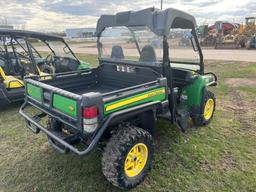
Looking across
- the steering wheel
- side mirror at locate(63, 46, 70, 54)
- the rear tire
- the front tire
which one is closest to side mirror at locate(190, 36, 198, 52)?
the rear tire

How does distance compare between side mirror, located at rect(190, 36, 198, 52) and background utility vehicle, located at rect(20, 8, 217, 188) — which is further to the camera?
side mirror, located at rect(190, 36, 198, 52)

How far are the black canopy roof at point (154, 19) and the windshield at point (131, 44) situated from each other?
0.12 metres

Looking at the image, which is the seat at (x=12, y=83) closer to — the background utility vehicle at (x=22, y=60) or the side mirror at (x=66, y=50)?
the background utility vehicle at (x=22, y=60)

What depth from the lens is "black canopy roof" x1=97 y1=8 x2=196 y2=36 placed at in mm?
2871

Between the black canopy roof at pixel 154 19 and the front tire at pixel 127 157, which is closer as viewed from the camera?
the front tire at pixel 127 157

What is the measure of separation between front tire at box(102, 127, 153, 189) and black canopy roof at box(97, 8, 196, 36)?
1.30 m

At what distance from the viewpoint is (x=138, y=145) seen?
8.82ft

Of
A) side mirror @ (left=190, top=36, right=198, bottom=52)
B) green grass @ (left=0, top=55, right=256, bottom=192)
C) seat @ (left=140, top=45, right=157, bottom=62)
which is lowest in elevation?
green grass @ (left=0, top=55, right=256, bottom=192)

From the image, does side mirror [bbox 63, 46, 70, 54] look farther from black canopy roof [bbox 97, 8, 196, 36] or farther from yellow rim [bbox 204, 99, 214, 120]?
yellow rim [bbox 204, 99, 214, 120]

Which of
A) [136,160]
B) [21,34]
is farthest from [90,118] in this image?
[21,34]

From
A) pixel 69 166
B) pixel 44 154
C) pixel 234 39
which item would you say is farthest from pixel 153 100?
pixel 234 39

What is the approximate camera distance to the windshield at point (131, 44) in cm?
324

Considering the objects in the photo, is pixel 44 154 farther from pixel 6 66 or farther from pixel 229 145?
pixel 6 66

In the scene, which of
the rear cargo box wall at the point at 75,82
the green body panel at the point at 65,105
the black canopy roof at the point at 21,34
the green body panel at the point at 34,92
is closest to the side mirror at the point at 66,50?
the black canopy roof at the point at 21,34
